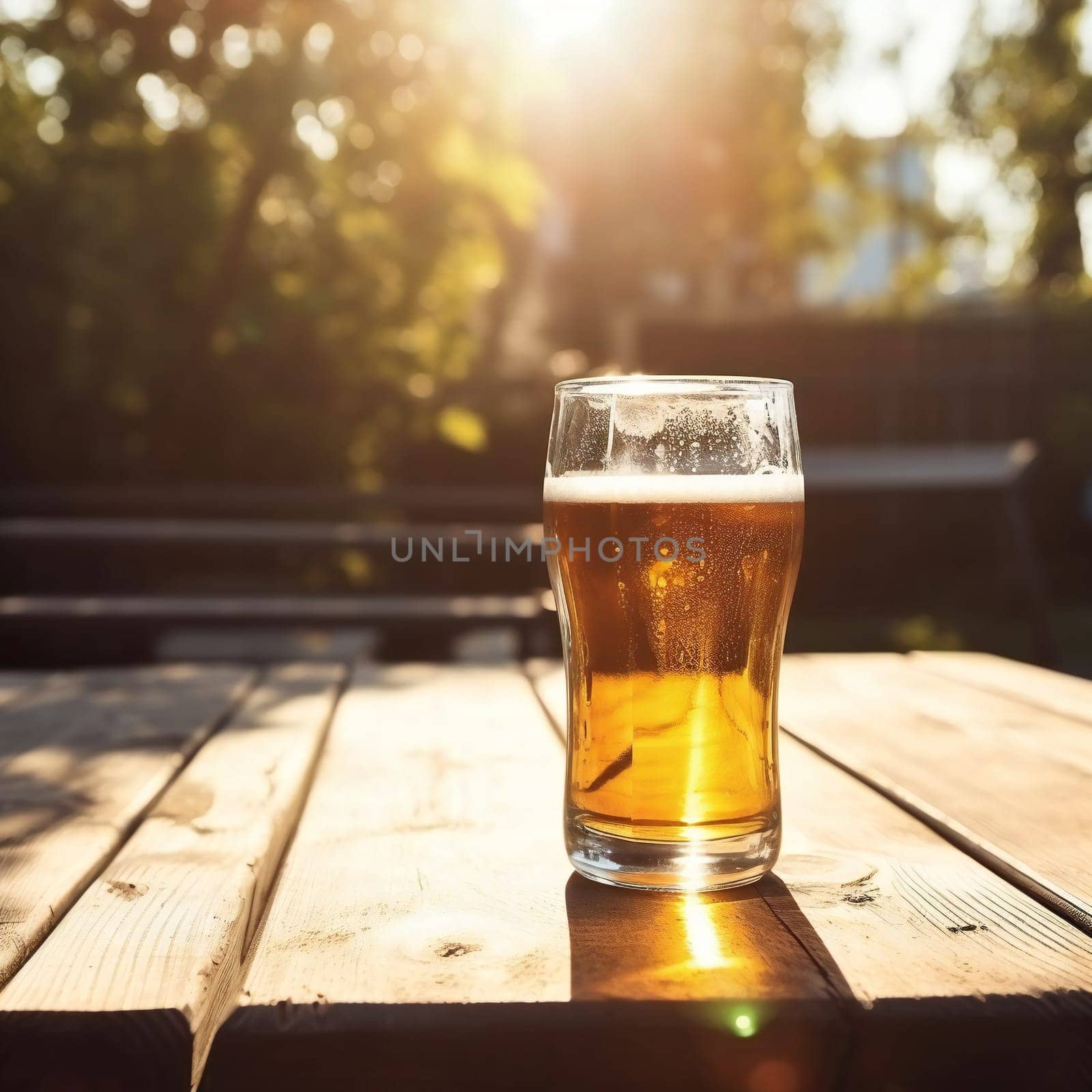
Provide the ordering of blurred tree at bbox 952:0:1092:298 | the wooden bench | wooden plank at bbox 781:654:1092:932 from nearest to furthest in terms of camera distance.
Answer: wooden plank at bbox 781:654:1092:932, the wooden bench, blurred tree at bbox 952:0:1092:298

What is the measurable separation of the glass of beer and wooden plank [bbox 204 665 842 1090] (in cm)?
6

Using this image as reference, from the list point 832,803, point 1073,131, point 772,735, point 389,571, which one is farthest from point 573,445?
point 1073,131

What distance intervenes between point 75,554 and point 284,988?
581cm

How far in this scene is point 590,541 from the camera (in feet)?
3.32

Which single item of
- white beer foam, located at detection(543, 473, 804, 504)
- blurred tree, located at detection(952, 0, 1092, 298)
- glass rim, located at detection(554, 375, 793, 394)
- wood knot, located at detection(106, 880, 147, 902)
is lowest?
wood knot, located at detection(106, 880, 147, 902)

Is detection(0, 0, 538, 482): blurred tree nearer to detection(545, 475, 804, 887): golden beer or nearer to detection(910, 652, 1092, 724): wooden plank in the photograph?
detection(910, 652, 1092, 724): wooden plank

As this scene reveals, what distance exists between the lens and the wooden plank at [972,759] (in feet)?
3.26

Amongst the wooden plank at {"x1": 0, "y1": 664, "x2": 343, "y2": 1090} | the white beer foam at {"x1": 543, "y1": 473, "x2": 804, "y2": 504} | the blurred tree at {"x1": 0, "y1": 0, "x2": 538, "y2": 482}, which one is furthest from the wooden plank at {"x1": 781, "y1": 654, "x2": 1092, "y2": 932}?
the blurred tree at {"x1": 0, "y1": 0, "x2": 538, "y2": 482}

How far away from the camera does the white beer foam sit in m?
0.98

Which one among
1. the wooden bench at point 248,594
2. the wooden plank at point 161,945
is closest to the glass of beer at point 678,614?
the wooden plank at point 161,945

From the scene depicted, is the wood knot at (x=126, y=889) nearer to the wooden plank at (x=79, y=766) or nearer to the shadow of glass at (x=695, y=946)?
the wooden plank at (x=79, y=766)

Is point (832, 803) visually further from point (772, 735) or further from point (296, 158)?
point (296, 158)

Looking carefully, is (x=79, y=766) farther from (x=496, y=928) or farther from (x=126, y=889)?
(x=496, y=928)

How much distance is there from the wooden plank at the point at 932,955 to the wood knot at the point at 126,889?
40cm
